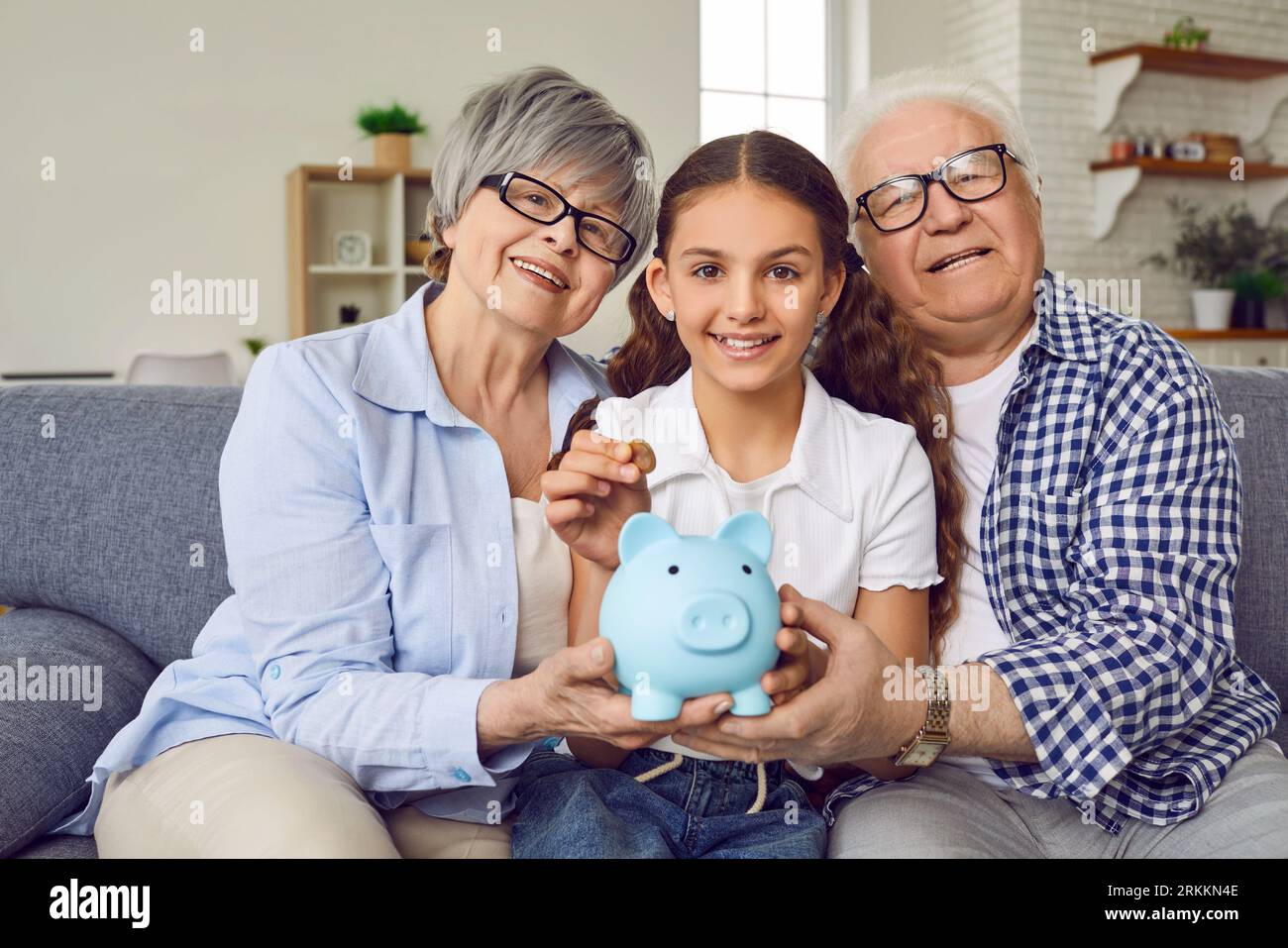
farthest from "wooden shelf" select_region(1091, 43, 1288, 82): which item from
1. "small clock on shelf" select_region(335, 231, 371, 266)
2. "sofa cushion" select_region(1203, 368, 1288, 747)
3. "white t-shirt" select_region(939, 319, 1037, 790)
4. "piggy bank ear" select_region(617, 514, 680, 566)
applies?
"piggy bank ear" select_region(617, 514, 680, 566)

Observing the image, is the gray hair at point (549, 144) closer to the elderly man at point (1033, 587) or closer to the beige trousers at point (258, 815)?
the elderly man at point (1033, 587)

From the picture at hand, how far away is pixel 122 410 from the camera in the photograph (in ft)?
6.25

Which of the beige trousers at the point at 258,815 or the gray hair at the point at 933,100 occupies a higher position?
the gray hair at the point at 933,100

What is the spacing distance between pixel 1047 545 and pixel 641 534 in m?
0.63

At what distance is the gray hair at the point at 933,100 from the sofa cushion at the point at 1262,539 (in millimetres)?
586

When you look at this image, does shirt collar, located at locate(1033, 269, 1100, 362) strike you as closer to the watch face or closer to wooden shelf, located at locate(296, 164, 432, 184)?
the watch face

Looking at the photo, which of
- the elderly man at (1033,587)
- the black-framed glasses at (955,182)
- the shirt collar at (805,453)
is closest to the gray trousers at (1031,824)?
the elderly man at (1033,587)

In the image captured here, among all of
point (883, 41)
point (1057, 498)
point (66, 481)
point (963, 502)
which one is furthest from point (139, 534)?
point (883, 41)

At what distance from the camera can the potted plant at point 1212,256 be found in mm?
6775

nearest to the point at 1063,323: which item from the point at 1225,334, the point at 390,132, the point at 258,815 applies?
the point at 258,815

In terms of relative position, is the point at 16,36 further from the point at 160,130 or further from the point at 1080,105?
the point at 1080,105

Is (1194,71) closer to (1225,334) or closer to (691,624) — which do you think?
(1225,334)

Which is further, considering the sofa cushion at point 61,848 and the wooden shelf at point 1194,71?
the wooden shelf at point 1194,71
